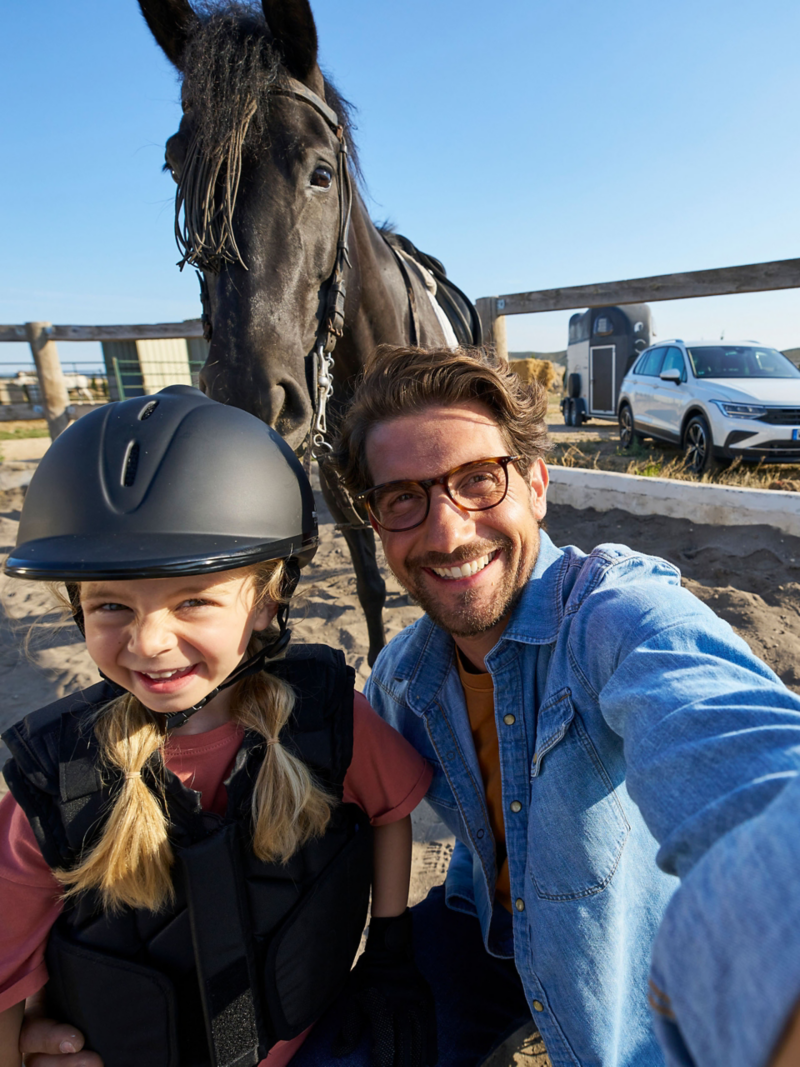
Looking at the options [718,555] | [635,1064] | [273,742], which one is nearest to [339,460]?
[273,742]

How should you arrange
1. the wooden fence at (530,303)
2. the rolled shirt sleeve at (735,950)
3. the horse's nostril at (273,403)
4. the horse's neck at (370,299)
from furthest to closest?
the wooden fence at (530,303)
the horse's neck at (370,299)
the horse's nostril at (273,403)
the rolled shirt sleeve at (735,950)

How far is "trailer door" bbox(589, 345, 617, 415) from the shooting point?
16062 mm

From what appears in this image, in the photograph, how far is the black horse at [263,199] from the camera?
2.06 m

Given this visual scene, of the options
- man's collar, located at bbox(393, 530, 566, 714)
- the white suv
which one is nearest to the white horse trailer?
the white suv

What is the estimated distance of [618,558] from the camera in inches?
50.8

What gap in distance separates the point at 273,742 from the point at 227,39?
250 centimetres

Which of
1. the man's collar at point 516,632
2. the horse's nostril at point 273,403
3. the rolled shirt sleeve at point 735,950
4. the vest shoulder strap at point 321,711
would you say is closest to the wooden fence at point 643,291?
the horse's nostril at point 273,403

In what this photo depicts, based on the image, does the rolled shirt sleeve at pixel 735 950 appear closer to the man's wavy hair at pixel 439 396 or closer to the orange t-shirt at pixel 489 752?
the orange t-shirt at pixel 489 752

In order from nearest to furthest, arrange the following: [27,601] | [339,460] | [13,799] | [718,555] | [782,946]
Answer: [782,946] → [13,799] → [339,460] → [718,555] → [27,601]

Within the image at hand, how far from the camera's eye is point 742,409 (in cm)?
677

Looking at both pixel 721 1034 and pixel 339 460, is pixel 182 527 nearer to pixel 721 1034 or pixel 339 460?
pixel 339 460

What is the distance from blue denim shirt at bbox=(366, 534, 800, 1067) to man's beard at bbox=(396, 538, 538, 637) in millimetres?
38

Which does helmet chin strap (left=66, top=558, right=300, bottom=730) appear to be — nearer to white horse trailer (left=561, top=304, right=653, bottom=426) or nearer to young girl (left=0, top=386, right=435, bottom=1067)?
young girl (left=0, top=386, right=435, bottom=1067)

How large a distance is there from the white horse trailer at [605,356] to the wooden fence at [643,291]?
1047cm
